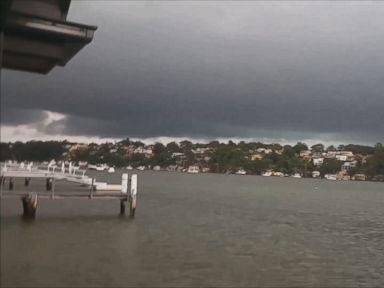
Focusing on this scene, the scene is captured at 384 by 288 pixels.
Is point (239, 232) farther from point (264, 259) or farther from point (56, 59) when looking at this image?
point (56, 59)

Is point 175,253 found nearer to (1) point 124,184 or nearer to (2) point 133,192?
(1) point 124,184

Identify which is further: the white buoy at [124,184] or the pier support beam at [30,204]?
the white buoy at [124,184]

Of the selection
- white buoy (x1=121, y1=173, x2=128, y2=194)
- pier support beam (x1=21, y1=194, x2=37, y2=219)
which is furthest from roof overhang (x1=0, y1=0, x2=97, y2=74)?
white buoy (x1=121, y1=173, x2=128, y2=194)

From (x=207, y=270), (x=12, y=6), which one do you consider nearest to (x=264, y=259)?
(x=207, y=270)

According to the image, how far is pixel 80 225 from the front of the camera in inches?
1060

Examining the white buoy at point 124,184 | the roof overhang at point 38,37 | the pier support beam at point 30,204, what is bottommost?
the pier support beam at point 30,204

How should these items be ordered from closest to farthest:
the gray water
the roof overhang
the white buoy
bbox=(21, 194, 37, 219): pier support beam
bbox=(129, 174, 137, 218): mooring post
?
the roof overhang, the gray water, bbox=(21, 194, 37, 219): pier support beam, bbox=(129, 174, 137, 218): mooring post, the white buoy

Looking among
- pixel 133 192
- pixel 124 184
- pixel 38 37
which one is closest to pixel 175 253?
pixel 124 184

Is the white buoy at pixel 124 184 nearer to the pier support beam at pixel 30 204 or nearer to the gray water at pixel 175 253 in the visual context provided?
the gray water at pixel 175 253

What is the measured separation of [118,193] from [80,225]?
3.91m

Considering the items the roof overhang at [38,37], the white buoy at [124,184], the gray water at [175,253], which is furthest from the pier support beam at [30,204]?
the roof overhang at [38,37]

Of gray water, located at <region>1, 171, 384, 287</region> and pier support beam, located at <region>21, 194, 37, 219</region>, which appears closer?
gray water, located at <region>1, 171, 384, 287</region>

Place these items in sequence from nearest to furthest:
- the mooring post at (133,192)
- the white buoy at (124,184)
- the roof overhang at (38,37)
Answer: the roof overhang at (38,37) < the mooring post at (133,192) < the white buoy at (124,184)

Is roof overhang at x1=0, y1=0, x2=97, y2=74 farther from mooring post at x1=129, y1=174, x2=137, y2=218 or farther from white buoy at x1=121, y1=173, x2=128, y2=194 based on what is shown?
white buoy at x1=121, y1=173, x2=128, y2=194
